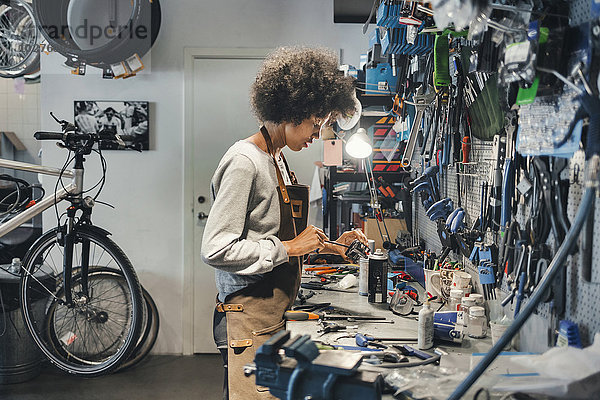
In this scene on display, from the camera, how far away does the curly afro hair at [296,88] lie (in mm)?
1939

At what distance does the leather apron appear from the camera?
6.05ft

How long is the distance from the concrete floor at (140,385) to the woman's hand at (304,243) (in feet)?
6.51

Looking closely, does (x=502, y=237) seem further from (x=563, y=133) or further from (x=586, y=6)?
(x=586, y=6)

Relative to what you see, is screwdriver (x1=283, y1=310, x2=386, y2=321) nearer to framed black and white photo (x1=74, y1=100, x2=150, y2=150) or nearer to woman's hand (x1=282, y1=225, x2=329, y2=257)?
woman's hand (x1=282, y1=225, x2=329, y2=257)

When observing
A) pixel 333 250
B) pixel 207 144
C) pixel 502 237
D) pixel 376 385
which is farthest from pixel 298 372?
pixel 207 144

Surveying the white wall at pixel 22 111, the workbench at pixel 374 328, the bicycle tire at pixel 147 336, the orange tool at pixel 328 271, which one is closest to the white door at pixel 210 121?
the bicycle tire at pixel 147 336

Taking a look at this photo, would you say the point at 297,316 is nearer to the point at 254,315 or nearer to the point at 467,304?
the point at 254,315

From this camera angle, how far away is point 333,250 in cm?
223

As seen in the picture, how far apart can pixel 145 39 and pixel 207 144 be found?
2.77 feet

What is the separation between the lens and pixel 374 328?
73.7 inches

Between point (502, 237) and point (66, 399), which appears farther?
point (66, 399)

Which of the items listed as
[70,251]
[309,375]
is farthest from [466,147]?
[70,251]

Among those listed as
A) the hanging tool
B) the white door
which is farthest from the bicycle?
the hanging tool

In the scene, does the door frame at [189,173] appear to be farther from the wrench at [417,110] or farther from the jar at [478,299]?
the jar at [478,299]
